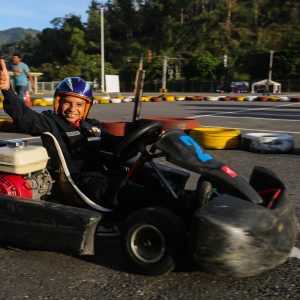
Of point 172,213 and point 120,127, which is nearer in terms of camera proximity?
point 172,213

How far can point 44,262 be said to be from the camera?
2510mm

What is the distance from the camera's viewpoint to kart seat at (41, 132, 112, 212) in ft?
8.91

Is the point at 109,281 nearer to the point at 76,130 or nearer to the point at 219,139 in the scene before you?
the point at 76,130

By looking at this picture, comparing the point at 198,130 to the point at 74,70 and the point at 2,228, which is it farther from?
the point at 74,70

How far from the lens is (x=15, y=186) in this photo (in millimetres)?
2682

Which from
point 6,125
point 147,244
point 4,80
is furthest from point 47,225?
point 6,125

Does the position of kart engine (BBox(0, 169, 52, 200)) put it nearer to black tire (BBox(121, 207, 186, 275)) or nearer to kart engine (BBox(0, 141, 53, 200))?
kart engine (BBox(0, 141, 53, 200))

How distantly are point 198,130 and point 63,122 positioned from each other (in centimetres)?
363

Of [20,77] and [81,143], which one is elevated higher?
[20,77]

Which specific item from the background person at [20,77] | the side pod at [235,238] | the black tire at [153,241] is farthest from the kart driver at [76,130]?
the background person at [20,77]

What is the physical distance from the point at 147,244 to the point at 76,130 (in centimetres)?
112

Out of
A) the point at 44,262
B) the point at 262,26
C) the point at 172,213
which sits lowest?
the point at 44,262

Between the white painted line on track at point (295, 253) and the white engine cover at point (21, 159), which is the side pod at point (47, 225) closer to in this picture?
the white engine cover at point (21, 159)

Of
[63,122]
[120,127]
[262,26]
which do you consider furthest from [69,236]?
[262,26]
